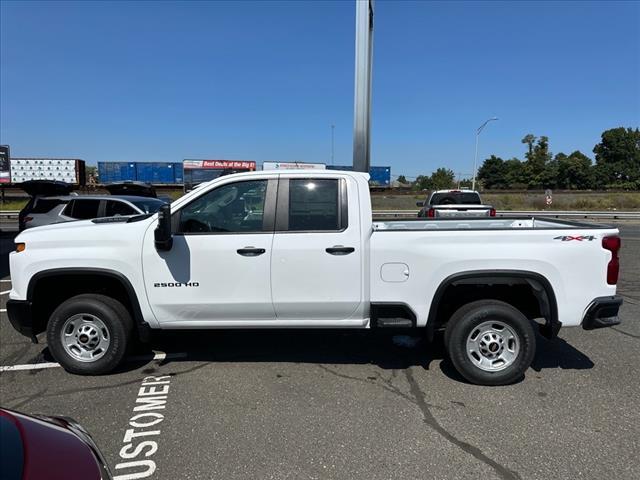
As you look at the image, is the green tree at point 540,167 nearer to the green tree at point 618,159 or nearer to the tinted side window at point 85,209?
the green tree at point 618,159

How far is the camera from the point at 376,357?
4.80 metres

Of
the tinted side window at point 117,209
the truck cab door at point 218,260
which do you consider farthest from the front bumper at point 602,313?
the tinted side window at point 117,209

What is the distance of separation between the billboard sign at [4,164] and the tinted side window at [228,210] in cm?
4273

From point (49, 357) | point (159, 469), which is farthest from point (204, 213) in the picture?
point (49, 357)

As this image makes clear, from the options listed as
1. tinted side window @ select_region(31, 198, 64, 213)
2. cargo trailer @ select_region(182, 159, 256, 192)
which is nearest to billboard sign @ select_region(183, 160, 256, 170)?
cargo trailer @ select_region(182, 159, 256, 192)

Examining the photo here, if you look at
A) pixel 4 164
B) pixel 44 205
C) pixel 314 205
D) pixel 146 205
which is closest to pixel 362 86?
pixel 146 205

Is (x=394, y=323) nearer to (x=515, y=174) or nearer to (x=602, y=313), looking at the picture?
(x=602, y=313)

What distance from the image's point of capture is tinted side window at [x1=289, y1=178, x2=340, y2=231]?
4141mm

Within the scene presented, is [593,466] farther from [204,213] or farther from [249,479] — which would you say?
[204,213]

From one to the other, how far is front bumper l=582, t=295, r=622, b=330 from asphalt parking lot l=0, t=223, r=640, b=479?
585 mm

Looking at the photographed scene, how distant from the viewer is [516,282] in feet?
13.2

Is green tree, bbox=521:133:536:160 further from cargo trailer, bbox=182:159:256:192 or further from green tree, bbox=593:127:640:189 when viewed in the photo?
cargo trailer, bbox=182:159:256:192

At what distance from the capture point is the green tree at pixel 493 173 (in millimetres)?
107250

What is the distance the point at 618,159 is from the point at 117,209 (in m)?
117
